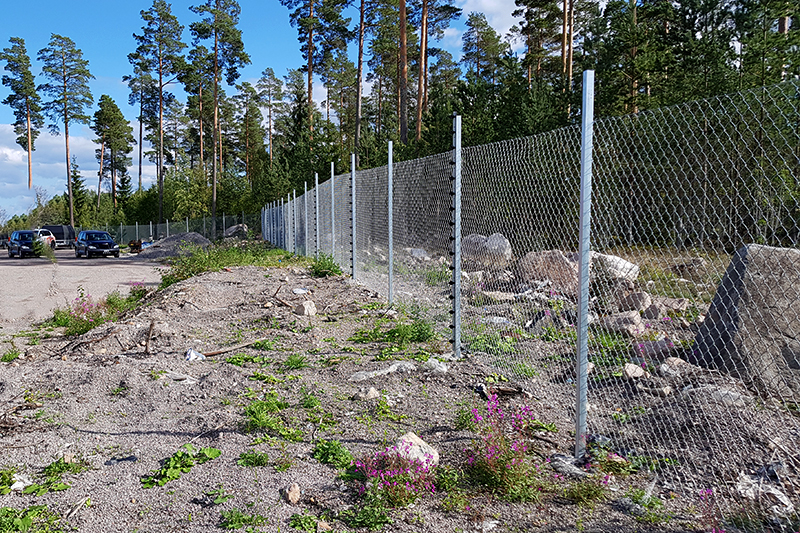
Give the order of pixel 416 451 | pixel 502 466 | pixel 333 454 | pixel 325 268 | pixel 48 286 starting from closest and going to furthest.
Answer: pixel 502 466
pixel 416 451
pixel 333 454
pixel 325 268
pixel 48 286

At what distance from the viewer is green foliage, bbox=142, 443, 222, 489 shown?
10.9 ft

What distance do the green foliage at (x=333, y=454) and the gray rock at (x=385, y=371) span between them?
1.40 meters

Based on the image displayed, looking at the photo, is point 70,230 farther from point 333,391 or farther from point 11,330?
point 333,391

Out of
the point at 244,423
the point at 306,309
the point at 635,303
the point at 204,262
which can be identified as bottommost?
the point at 244,423

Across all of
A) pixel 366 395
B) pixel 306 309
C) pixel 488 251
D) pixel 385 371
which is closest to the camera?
pixel 366 395

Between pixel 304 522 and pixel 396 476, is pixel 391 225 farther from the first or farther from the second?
pixel 304 522

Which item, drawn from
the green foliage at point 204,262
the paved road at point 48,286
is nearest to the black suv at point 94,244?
the paved road at point 48,286

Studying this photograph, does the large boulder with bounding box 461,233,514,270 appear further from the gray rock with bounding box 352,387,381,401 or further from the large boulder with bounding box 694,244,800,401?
the large boulder with bounding box 694,244,800,401

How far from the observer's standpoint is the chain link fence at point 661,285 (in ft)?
9.85

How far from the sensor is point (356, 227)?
10.5 m

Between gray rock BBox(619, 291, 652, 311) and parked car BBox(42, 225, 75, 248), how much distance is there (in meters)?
39.2

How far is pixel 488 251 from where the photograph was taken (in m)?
5.93

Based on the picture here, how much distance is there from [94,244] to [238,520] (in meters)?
30.1

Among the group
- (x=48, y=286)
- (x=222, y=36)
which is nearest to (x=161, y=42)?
(x=222, y=36)
